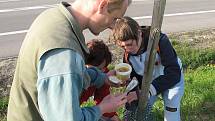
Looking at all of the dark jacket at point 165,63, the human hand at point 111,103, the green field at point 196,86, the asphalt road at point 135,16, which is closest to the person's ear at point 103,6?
the human hand at point 111,103

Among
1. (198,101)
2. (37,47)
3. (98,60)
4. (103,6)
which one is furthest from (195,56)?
(37,47)

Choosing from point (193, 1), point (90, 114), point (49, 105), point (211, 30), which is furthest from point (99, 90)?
point (193, 1)

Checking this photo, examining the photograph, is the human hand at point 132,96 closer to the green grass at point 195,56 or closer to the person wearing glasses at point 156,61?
the person wearing glasses at point 156,61

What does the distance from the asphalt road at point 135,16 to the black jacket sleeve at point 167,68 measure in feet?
14.9

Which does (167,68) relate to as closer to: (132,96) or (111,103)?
(132,96)

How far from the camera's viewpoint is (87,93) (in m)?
3.55

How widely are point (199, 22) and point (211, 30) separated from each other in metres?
1.39

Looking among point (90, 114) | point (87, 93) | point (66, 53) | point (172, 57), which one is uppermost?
point (66, 53)

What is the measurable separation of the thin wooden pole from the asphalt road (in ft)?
15.6

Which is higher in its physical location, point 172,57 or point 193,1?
point 172,57

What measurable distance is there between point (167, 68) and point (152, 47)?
2.25 feet

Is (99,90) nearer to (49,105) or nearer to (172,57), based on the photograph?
(172,57)

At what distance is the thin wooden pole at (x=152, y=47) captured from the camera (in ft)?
8.63

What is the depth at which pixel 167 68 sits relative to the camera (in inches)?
139
